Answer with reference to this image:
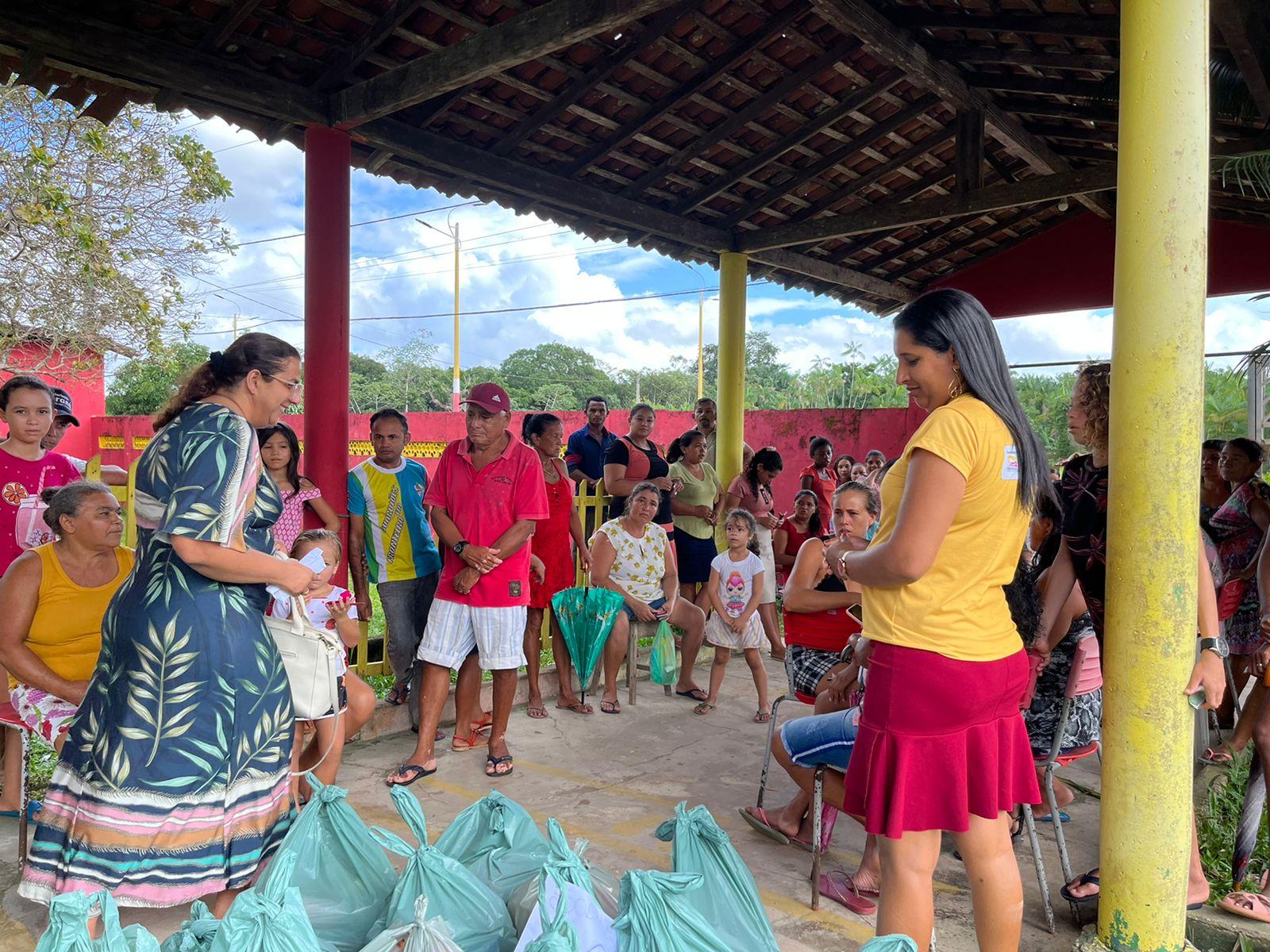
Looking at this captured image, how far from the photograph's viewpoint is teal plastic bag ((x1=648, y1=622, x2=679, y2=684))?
5480 mm

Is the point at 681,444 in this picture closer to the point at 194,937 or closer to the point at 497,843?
the point at 497,843

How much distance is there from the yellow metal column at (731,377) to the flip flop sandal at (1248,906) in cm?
606

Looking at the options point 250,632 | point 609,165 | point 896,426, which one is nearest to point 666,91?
point 609,165

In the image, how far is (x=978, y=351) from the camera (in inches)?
84.0

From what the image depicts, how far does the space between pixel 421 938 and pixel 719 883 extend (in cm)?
73

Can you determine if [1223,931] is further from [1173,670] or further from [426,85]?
[426,85]

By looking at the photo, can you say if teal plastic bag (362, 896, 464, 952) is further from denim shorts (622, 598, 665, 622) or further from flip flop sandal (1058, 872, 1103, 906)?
denim shorts (622, 598, 665, 622)

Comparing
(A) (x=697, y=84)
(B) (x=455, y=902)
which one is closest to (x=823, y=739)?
(B) (x=455, y=902)

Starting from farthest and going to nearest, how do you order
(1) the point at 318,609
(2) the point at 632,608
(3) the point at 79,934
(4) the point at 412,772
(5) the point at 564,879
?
(2) the point at 632,608 < (4) the point at 412,772 < (1) the point at 318,609 < (5) the point at 564,879 < (3) the point at 79,934

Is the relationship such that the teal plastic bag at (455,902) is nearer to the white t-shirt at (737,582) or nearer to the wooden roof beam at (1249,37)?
the white t-shirt at (737,582)

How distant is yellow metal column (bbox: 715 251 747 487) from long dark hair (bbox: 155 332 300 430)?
640 cm

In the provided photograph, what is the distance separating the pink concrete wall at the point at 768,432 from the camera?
45.3 feet

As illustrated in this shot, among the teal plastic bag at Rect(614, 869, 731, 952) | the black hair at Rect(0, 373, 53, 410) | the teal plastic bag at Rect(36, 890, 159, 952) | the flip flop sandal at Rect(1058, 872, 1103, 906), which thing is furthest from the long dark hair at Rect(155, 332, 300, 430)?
the flip flop sandal at Rect(1058, 872, 1103, 906)

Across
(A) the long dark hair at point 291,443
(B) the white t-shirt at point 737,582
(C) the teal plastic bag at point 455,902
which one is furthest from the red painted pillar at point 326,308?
(C) the teal plastic bag at point 455,902
